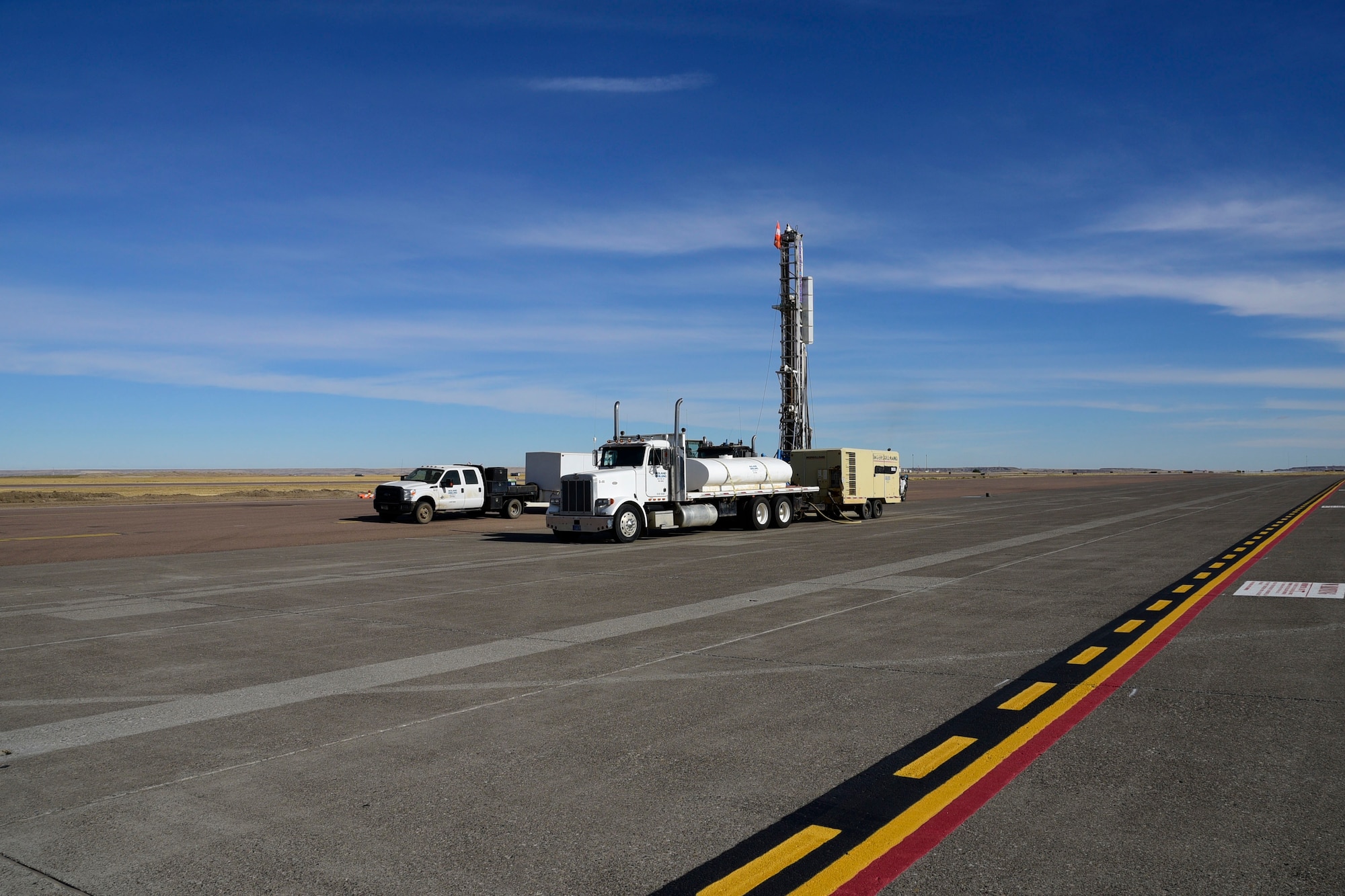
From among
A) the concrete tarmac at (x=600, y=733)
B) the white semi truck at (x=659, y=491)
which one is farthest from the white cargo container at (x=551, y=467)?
the concrete tarmac at (x=600, y=733)

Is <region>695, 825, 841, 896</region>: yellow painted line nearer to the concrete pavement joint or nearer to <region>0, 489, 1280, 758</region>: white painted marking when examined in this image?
the concrete pavement joint

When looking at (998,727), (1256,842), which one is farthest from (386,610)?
(1256,842)

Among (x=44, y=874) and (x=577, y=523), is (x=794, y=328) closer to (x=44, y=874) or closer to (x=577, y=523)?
(x=577, y=523)

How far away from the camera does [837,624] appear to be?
36.3ft

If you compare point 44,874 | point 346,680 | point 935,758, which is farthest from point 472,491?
point 44,874

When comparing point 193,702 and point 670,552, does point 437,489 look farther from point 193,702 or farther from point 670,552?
point 193,702

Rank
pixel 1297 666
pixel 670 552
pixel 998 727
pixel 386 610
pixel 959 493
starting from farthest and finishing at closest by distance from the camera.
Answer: pixel 959 493 → pixel 670 552 → pixel 386 610 → pixel 1297 666 → pixel 998 727

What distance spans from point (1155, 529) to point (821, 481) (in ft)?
35.7

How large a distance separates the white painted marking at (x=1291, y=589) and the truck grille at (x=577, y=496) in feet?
48.7

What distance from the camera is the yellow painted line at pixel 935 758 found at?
5690 mm

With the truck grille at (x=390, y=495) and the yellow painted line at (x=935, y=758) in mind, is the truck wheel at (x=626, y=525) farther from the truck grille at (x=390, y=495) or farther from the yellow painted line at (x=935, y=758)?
the yellow painted line at (x=935, y=758)

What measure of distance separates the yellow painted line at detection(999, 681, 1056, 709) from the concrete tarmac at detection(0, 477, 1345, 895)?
1.12 ft

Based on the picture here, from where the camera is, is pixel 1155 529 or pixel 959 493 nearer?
pixel 1155 529

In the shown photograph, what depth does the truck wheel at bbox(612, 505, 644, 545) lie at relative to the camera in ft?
79.9
